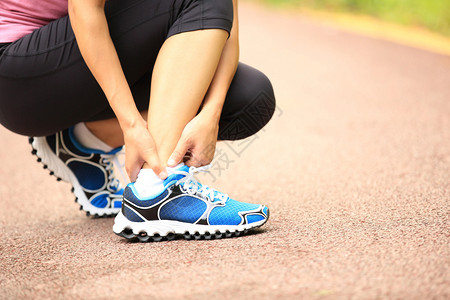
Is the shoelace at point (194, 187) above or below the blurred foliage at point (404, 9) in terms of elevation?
above

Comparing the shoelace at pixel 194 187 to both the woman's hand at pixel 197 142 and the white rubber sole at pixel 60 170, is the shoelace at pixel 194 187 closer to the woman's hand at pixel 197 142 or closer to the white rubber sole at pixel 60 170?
the woman's hand at pixel 197 142

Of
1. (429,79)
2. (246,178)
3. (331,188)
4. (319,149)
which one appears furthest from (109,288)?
(429,79)

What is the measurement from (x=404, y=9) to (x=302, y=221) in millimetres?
7562

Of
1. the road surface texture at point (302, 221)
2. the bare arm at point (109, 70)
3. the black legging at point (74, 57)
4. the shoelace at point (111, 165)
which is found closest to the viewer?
the road surface texture at point (302, 221)

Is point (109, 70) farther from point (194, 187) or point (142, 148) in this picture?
point (194, 187)

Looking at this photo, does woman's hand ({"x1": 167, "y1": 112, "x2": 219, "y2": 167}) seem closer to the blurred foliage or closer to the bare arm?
the bare arm

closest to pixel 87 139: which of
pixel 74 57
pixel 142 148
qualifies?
pixel 74 57

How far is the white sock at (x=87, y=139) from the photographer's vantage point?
2.11m

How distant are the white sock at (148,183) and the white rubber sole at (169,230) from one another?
0.29 feet

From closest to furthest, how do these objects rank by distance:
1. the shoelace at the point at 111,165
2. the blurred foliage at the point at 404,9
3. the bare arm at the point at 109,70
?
the bare arm at the point at 109,70 → the shoelace at the point at 111,165 → the blurred foliage at the point at 404,9

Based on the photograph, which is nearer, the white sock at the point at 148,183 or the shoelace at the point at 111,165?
the white sock at the point at 148,183

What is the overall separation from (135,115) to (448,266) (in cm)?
89

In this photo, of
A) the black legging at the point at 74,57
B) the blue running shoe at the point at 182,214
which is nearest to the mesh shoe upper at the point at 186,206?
the blue running shoe at the point at 182,214

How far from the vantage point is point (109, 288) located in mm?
1396
